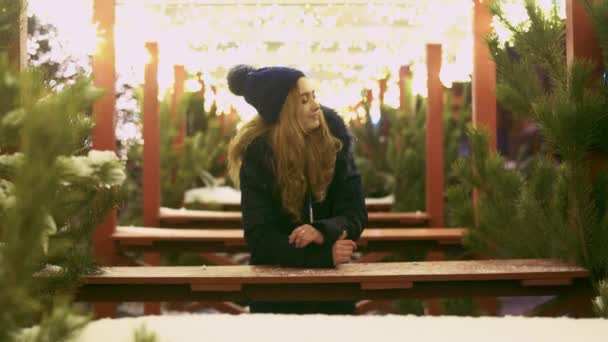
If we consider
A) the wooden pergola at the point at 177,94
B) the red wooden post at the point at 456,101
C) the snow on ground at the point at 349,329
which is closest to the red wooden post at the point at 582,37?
the wooden pergola at the point at 177,94

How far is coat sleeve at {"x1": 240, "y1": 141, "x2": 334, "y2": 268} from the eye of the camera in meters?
2.98

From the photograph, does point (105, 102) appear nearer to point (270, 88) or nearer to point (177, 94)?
point (270, 88)

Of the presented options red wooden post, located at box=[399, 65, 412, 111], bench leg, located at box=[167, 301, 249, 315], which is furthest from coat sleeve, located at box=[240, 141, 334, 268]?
red wooden post, located at box=[399, 65, 412, 111]

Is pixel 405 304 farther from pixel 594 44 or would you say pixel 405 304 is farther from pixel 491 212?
pixel 594 44

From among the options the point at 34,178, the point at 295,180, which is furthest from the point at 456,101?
the point at 34,178

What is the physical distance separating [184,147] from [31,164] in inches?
292

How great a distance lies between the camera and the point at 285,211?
3098mm

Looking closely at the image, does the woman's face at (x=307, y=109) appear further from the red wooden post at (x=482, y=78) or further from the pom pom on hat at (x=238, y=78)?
the red wooden post at (x=482, y=78)

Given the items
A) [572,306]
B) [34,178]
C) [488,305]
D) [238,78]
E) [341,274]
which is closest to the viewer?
[34,178]

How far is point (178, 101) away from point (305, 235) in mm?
5830

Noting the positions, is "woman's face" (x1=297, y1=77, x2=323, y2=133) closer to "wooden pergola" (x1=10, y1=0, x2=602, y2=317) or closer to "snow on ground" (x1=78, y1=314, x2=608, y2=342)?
"wooden pergola" (x1=10, y1=0, x2=602, y2=317)

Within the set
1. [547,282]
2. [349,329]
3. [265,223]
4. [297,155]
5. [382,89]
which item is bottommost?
[547,282]

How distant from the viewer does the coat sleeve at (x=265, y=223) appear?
9.78 feet

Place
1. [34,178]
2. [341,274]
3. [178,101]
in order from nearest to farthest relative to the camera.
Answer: [34,178], [341,274], [178,101]
